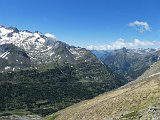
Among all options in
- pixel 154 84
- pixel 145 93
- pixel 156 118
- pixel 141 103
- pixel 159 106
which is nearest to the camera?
pixel 156 118

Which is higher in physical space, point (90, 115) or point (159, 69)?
point (159, 69)

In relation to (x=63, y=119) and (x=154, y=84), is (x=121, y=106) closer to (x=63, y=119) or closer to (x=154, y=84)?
(x=154, y=84)

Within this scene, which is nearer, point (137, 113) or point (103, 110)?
point (137, 113)

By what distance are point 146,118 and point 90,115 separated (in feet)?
92.4

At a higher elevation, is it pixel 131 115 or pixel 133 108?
pixel 133 108

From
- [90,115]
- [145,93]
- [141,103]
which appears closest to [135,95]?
[145,93]

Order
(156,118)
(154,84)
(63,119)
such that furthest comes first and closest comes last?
1. (63,119)
2. (154,84)
3. (156,118)

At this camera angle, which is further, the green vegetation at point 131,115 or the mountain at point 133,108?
the green vegetation at point 131,115

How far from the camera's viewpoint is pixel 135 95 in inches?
2908

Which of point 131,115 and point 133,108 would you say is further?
point 133,108

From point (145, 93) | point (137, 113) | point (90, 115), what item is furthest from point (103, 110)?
point (137, 113)

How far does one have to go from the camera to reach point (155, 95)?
219 ft

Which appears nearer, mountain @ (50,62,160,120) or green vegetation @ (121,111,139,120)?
mountain @ (50,62,160,120)

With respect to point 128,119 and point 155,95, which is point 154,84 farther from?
point 128,119
